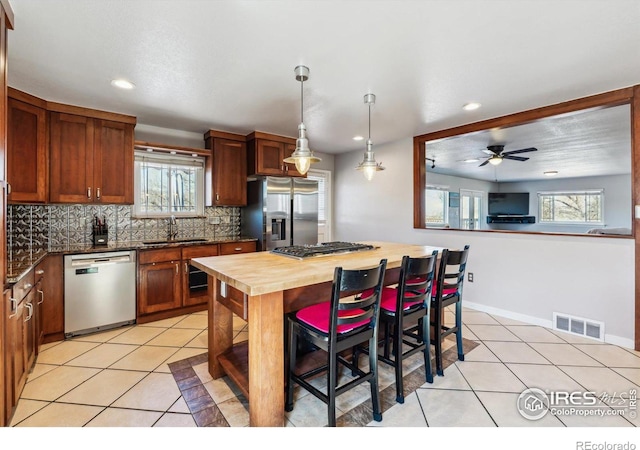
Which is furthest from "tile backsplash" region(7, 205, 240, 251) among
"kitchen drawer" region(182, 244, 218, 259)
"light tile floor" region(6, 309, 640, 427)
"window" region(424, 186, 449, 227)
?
"window" region(424, 186, 449, 227)

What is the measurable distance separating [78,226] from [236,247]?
68.5 inches

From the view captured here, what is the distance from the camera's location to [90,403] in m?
1.94

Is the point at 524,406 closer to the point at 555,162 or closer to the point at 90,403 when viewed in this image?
the point at 90,403

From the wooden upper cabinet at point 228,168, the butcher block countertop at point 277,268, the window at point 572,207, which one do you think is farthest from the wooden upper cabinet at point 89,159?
the window at point 572,207

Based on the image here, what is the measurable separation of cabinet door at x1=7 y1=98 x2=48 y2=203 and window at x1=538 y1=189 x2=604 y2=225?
11300mm

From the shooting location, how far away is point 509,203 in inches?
359

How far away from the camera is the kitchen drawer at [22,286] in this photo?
5.91 ft

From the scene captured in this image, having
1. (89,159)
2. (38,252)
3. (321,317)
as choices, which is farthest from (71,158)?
(321,317)

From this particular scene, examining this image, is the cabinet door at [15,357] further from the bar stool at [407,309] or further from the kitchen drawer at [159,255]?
the bar stool at [407,309]

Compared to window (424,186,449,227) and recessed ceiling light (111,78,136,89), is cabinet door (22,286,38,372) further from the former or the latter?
window (424,186,449,227)

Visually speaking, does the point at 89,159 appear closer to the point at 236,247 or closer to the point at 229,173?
the point at 229,173

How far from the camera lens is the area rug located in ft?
5.86

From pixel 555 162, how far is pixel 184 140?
23.4 feet

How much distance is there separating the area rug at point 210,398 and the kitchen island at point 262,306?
0.59ft
